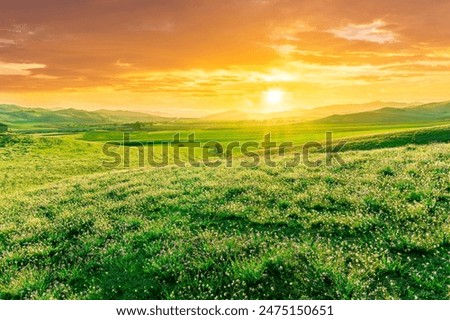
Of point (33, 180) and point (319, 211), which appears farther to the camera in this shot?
point (33, 180)

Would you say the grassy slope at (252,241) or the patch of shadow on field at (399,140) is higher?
the patch of shadow on field at (399,140)

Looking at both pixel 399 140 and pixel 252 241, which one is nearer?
pixel 252 241

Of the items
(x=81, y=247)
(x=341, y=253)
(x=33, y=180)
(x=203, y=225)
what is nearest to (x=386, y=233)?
(x=341, y=253)

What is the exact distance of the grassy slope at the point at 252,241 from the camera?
6859 millimetres

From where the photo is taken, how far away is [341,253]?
24.9 ft

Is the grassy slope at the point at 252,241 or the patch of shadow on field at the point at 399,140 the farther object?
the patch of shadow on field at the point at 399,140

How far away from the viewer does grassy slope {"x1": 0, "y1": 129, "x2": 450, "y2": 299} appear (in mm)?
6859

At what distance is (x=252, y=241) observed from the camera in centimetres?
855

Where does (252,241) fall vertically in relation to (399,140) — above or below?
below

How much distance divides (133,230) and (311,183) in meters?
7.26

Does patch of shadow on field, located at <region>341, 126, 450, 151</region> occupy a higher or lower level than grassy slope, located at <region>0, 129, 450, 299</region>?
higher

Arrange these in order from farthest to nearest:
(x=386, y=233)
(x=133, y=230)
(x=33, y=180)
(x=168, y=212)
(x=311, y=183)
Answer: (x=33, y=180) < (x=311, y=183) < (x=168, y=212) < (x=133, y=230) < (x=386, y=233)

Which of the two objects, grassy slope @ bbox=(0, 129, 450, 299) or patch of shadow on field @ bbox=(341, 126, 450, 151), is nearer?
grassy slope @ bbox=(0, 129, 450, 299)

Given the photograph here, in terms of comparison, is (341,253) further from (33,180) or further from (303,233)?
(33,180)
